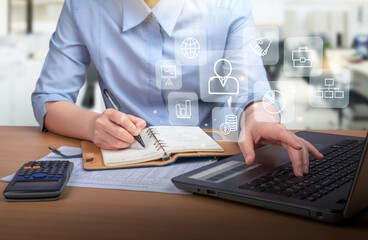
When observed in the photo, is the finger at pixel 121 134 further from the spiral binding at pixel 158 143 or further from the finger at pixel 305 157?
the finger at pixel 305 157

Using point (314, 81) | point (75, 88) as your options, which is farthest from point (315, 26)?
point (75, 88)

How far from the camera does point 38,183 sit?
2.04 ft

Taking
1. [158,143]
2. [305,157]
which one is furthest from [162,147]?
[305,157]

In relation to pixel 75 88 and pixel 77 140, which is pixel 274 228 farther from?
pixel 75 88

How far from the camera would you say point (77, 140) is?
0.97 meters

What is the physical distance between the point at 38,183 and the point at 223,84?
47cm

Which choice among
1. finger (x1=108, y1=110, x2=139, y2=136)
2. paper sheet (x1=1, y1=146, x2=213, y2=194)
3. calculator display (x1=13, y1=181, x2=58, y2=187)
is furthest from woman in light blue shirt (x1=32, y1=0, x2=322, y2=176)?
calculator display (x1=13, y1=181, x2=58, y2=187)
